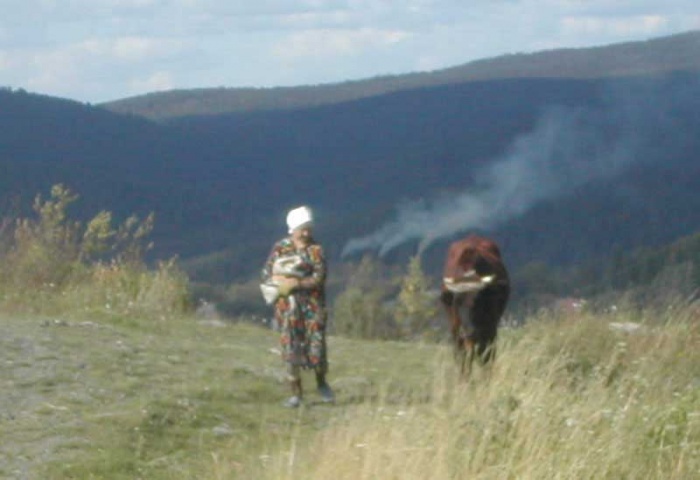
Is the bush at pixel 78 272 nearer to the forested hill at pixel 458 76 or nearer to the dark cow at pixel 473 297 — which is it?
the dark cow at pixel 473 297

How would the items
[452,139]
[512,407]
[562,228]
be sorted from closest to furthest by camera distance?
[512,407]
[562,228]
[452,139]

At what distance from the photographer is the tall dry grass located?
7879 millimetres

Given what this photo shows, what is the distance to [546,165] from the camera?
81562mm

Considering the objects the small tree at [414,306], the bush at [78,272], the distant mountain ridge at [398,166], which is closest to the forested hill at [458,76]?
the distant mountain ridge at [398,166]

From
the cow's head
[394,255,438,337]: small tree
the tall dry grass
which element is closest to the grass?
the tall dry grass

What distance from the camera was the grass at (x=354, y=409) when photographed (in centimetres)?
814

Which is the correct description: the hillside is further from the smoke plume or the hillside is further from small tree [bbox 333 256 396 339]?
small tree [bbox 333 256 396 339]

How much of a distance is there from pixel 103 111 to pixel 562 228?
48.5 metres

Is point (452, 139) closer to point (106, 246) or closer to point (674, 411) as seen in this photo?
point (106, 246)

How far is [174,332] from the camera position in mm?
16469

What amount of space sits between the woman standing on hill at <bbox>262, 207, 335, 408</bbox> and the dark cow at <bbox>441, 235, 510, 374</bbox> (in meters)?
0.95

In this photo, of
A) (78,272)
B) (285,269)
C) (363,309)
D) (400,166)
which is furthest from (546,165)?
(285,269)

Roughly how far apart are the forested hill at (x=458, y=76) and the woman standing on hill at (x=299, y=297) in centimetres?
9338

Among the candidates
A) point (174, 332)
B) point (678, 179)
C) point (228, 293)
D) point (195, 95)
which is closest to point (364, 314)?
point (174, 332)
